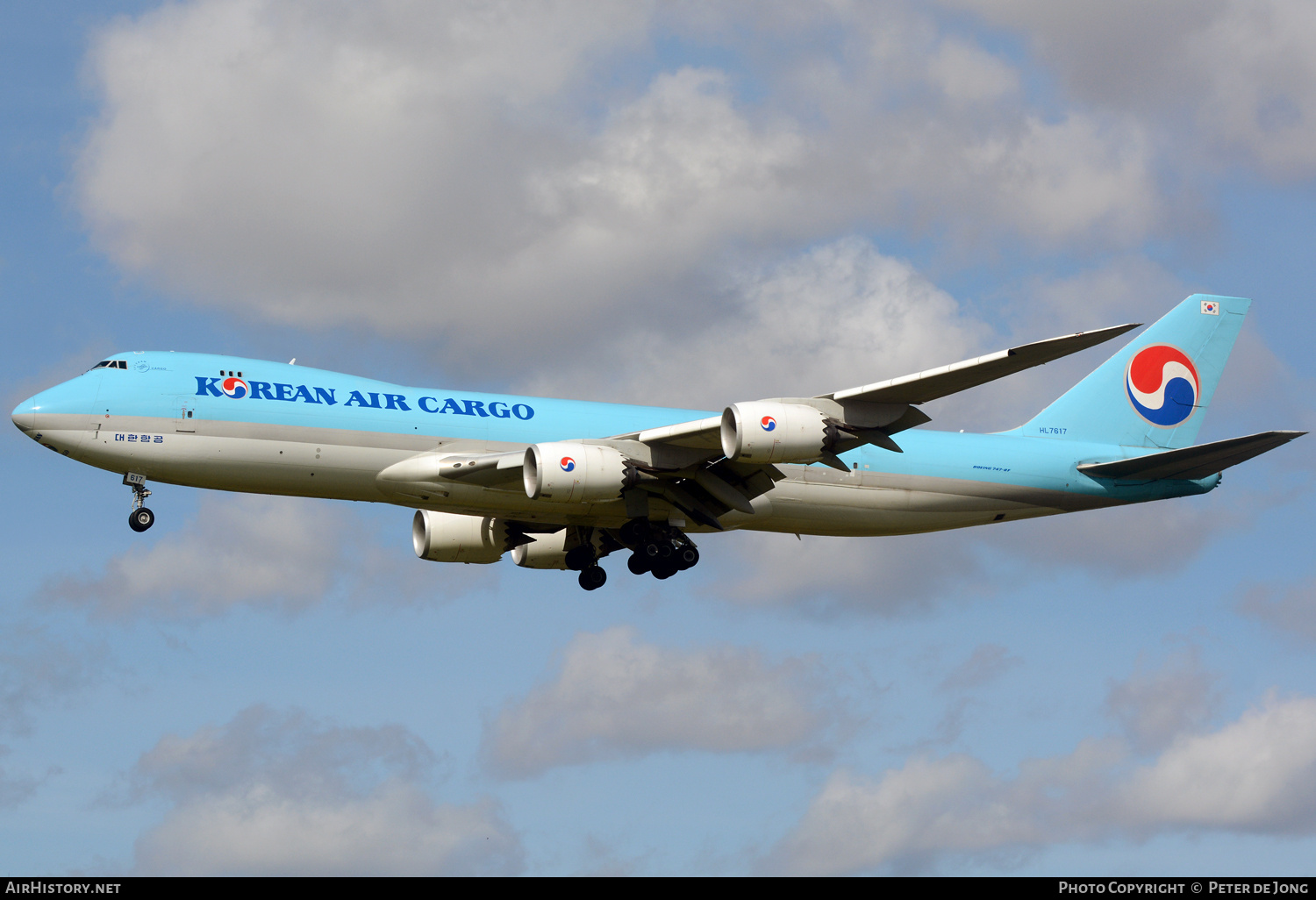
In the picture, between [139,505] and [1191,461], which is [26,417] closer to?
[139,505]

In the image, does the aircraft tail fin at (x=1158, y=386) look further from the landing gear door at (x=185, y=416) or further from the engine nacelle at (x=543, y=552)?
the landing gear door at (x=185, y=416)

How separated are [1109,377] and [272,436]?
2688 cm

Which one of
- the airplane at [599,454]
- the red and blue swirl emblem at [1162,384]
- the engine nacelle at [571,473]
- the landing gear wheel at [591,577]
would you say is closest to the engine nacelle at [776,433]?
the airplane at [599,454]

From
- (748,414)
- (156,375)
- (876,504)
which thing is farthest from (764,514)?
(156,375)

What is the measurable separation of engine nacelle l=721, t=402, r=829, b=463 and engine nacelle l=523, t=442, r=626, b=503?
10.4 feet

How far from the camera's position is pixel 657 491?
40188 mm

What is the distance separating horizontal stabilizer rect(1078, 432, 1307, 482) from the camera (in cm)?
3994

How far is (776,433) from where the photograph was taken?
3625 centimetres

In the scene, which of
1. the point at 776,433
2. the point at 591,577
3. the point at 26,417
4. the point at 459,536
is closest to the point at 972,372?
the point at 776,433

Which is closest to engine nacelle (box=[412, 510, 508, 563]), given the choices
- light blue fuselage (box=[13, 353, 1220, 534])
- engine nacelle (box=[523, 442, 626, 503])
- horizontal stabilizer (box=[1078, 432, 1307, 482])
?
light blue fuselage (box=[13, 353, 1220, 534])

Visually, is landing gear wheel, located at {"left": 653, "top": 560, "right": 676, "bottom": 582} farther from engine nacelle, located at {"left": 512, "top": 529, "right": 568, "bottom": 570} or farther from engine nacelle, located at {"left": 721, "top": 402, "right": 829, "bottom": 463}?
engine nacelle, located at {"left": 512, "top": 529, "right": 568, "bottom": 570}

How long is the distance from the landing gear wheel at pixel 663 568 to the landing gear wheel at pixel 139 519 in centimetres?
1338

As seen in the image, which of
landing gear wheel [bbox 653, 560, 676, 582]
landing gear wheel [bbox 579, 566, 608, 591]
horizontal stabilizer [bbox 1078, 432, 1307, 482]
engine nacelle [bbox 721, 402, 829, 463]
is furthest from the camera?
landing gear wheel [bbox 579, 566, 608, 591]

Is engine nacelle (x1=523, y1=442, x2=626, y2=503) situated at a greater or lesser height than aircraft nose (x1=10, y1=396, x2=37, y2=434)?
lesser
